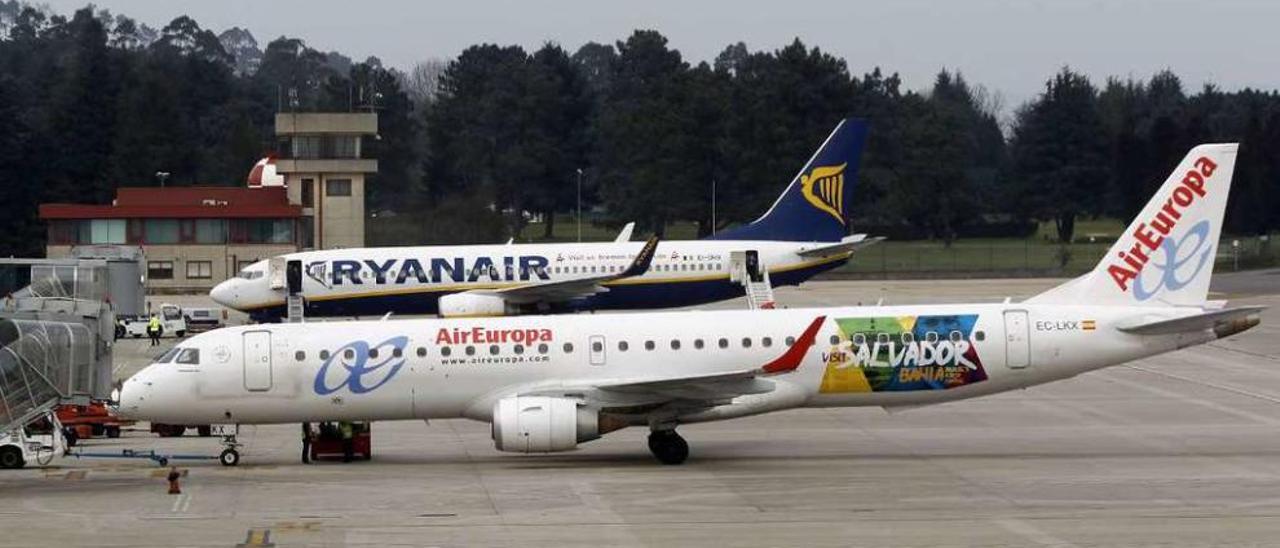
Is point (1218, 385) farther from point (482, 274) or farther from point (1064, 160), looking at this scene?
point (1064, 160)

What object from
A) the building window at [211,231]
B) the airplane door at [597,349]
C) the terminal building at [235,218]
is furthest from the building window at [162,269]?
the airplane door at [597,349]

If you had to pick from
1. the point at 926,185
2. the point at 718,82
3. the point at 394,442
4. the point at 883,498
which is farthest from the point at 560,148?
the point at 883,498

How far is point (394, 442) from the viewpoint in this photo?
115 feet

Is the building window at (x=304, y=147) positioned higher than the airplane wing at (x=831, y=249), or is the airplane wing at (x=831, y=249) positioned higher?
the building window at (x=304, y=147)

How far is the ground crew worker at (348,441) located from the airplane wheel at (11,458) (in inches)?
204

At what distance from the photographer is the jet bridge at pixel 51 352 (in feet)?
96.1

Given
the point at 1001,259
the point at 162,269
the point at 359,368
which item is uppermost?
the point at 1001,259

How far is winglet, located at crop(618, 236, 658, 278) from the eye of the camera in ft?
168

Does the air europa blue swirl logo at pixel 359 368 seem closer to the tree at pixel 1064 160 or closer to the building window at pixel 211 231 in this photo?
the building window at pixel 211 231

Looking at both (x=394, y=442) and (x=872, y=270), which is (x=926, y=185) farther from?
(x=394, y=442)

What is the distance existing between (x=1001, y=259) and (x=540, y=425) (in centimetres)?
8236

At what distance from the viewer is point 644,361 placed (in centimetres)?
3148

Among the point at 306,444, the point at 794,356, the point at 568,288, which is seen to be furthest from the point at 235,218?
the point at 794,356

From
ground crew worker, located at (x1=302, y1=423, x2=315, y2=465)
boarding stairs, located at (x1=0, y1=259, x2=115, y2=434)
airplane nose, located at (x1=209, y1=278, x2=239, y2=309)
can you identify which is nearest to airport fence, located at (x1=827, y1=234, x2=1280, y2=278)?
airplane nose, located at (x1=209, y1=278, x2=239, y2=309)
